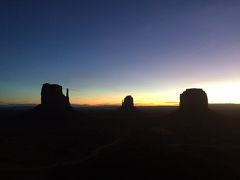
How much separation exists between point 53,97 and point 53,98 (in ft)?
1.45

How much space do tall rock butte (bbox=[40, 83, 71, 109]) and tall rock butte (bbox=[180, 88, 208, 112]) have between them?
50.4 meters

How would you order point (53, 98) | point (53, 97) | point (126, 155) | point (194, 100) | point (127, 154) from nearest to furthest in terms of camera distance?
point (126, 155)
point (127, 154)
point (194, 100)
point (53, 98)
point (53, 97)

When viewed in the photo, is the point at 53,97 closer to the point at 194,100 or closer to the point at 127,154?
the point at 194,100

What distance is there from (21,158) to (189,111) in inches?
2790

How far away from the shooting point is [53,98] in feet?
388

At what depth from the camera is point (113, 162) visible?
4328cm

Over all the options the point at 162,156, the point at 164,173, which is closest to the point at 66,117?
the point at 162,156

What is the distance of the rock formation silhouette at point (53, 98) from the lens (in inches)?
4605

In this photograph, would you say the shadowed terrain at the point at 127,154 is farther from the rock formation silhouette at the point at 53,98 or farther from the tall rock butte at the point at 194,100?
the rock formation silhouette at the point at 53,98

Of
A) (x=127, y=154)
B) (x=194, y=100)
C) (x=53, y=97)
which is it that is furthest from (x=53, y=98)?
(x=127, y=154)

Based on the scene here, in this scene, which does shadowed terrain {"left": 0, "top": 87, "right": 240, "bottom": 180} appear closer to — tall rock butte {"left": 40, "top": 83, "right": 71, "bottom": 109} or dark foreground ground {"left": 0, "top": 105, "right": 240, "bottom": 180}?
dark foreground ground {"left": 0, "top": 105, "right": 240, "bottom": 180}

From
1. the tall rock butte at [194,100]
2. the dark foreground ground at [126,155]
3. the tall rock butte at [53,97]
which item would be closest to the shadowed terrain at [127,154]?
the dark foreground ground at [126,155]

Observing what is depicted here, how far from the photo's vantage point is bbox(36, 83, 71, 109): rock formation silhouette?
116956 millimetres

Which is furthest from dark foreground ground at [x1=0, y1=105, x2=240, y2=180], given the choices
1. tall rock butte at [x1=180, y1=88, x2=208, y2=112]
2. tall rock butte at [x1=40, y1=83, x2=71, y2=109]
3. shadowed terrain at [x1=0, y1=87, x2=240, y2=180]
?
tall rock butte at [x1=40, y1=83, x2=71, y2=109]
